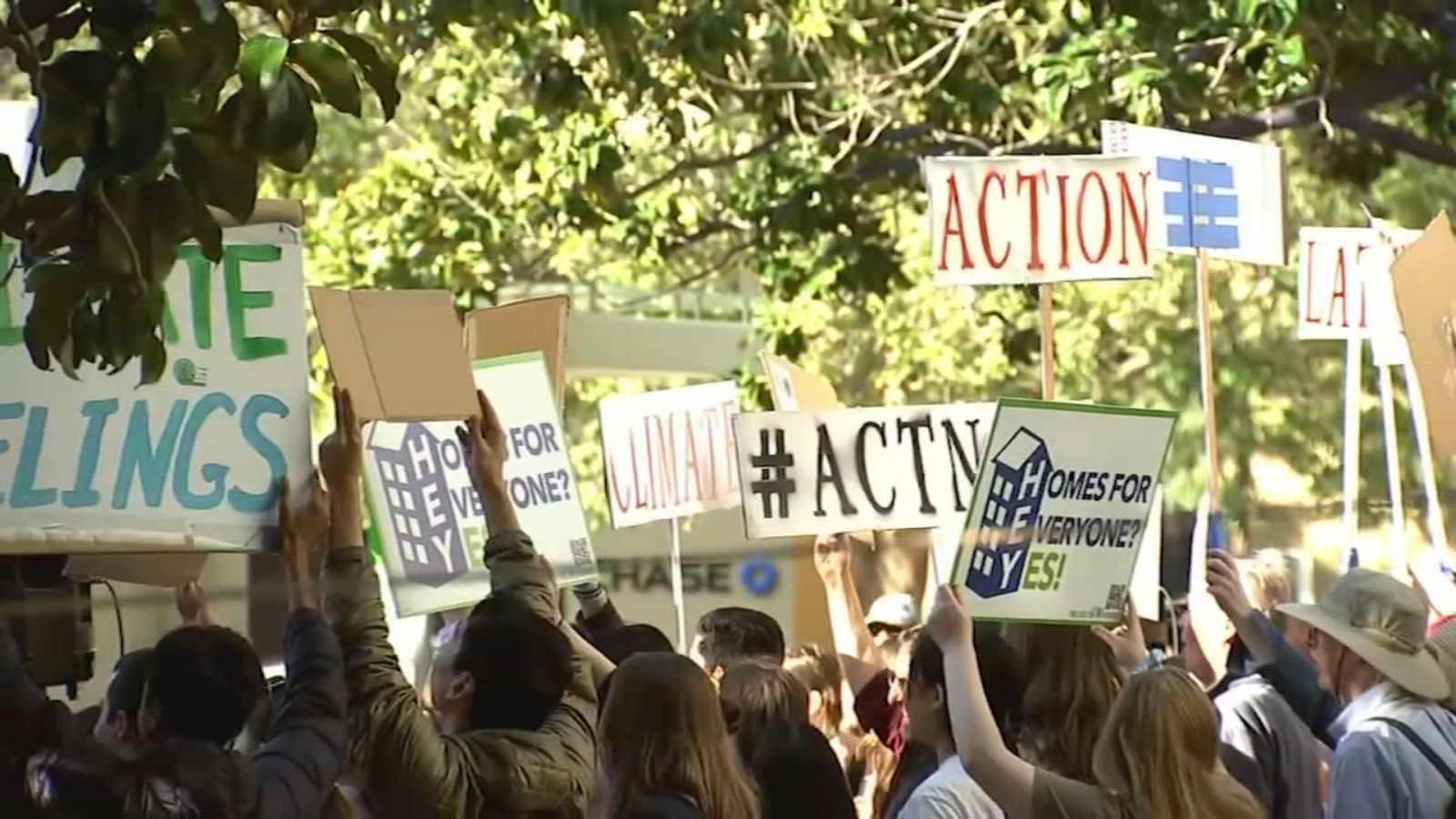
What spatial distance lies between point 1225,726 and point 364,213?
7407 millimetres

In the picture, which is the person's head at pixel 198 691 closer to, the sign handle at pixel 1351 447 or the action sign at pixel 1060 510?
the action sign at pixel 1060 510

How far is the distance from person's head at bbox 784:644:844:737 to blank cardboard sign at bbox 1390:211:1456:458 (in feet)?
6.13

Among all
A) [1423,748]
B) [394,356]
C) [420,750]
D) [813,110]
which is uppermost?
[813,110]

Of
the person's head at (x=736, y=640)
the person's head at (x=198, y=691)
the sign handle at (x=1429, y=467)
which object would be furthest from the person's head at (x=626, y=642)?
the sign handle at (x=1429, y=467)

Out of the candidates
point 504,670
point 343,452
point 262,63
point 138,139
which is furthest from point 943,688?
point 138,139

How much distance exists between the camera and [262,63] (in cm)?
342

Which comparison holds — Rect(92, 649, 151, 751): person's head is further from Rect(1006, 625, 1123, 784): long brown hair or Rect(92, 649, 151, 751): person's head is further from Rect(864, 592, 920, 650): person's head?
Rect(864, 592, 920, 650): person's head

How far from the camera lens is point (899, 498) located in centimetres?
750

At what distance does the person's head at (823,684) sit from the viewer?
7031mm

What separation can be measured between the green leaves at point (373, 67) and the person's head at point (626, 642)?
2.60m

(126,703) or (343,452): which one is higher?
(343,452)

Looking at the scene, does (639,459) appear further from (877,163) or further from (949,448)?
(877,163)

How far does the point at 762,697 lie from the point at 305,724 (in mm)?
1480

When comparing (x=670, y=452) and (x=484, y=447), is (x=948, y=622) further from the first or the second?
(x=670, y=452)
